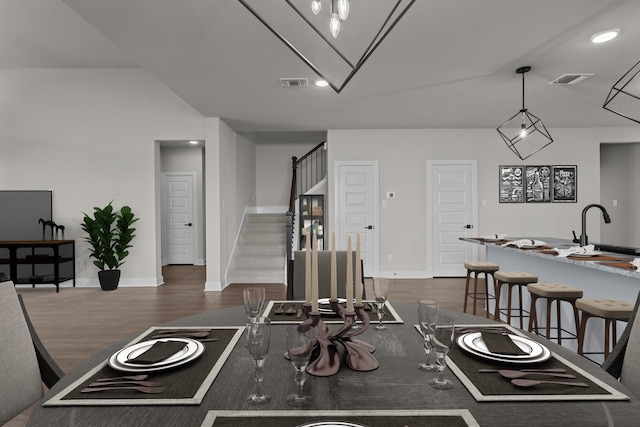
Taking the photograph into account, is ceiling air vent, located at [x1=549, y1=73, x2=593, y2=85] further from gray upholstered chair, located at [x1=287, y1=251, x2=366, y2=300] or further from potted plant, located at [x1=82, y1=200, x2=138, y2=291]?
potted plant, located at [x1=82, y1=200, x2=138, y2=291]

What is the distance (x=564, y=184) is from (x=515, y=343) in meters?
6.88

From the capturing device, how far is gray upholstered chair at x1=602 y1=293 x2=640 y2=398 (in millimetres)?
1240

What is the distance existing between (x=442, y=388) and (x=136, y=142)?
647cm

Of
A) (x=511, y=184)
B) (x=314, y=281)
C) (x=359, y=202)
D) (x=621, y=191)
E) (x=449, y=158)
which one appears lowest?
(x=314, y=281)

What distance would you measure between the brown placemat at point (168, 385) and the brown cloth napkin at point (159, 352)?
45mm

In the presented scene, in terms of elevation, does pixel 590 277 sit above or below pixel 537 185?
below

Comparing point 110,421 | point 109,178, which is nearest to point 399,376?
point 110,421

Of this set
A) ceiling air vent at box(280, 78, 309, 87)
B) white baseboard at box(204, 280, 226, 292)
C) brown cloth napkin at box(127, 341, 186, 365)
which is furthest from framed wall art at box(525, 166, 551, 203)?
brown cloth napkin at box(127, 341, 186, 365)

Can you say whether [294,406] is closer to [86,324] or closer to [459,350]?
[459,350]

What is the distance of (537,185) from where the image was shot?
22.9ft

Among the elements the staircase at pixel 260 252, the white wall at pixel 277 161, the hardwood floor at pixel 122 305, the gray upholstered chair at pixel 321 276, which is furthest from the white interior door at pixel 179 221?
the gray upholstered chair at pixel 321 276

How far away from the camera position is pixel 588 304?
2.41 m

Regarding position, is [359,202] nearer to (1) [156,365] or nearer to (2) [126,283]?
(2) [126,283]

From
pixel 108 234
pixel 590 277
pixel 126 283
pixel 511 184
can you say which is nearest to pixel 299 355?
pixel 590 277
